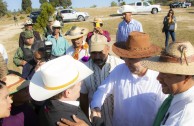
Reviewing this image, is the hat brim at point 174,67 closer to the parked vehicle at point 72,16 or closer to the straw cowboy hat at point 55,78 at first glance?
the straw cowboy hat at point 55,78

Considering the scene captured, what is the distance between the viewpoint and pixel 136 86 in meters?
2.99

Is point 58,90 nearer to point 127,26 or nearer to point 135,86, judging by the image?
point 135,86

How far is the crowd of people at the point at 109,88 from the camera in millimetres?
2156

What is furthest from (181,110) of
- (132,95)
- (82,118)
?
(132,95)

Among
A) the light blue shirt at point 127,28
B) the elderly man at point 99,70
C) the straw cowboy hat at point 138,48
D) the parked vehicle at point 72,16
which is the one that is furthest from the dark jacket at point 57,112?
the parked vehicle at point 72,16

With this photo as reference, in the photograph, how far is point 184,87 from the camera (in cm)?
215

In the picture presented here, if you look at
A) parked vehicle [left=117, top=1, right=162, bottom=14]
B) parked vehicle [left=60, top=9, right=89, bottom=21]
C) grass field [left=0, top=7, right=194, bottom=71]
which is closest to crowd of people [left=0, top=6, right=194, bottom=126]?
grass field [left=0, top=7, right=194, bottom=71]

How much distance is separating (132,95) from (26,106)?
1.11 metres

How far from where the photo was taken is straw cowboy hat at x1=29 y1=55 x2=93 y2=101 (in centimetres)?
217

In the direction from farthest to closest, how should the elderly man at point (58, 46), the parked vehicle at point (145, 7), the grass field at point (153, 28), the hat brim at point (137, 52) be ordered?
1. the parked vehicle at point (145, 7)
2. the grass field at point (153, 28)
3. the elderly man at point (58, 46)
4. the hat brim at point (137, 52)

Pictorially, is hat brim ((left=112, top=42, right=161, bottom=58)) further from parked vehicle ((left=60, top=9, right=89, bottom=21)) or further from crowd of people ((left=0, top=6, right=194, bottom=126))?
parked vehicle ((left=60, top=9, right=89, bottom=21))

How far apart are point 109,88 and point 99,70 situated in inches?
23.2

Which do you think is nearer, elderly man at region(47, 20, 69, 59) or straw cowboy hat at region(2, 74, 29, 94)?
straw cowboy hat at region(2, 74, 29, 94)

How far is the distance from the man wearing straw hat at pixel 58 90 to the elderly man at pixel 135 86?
807 millimetres
